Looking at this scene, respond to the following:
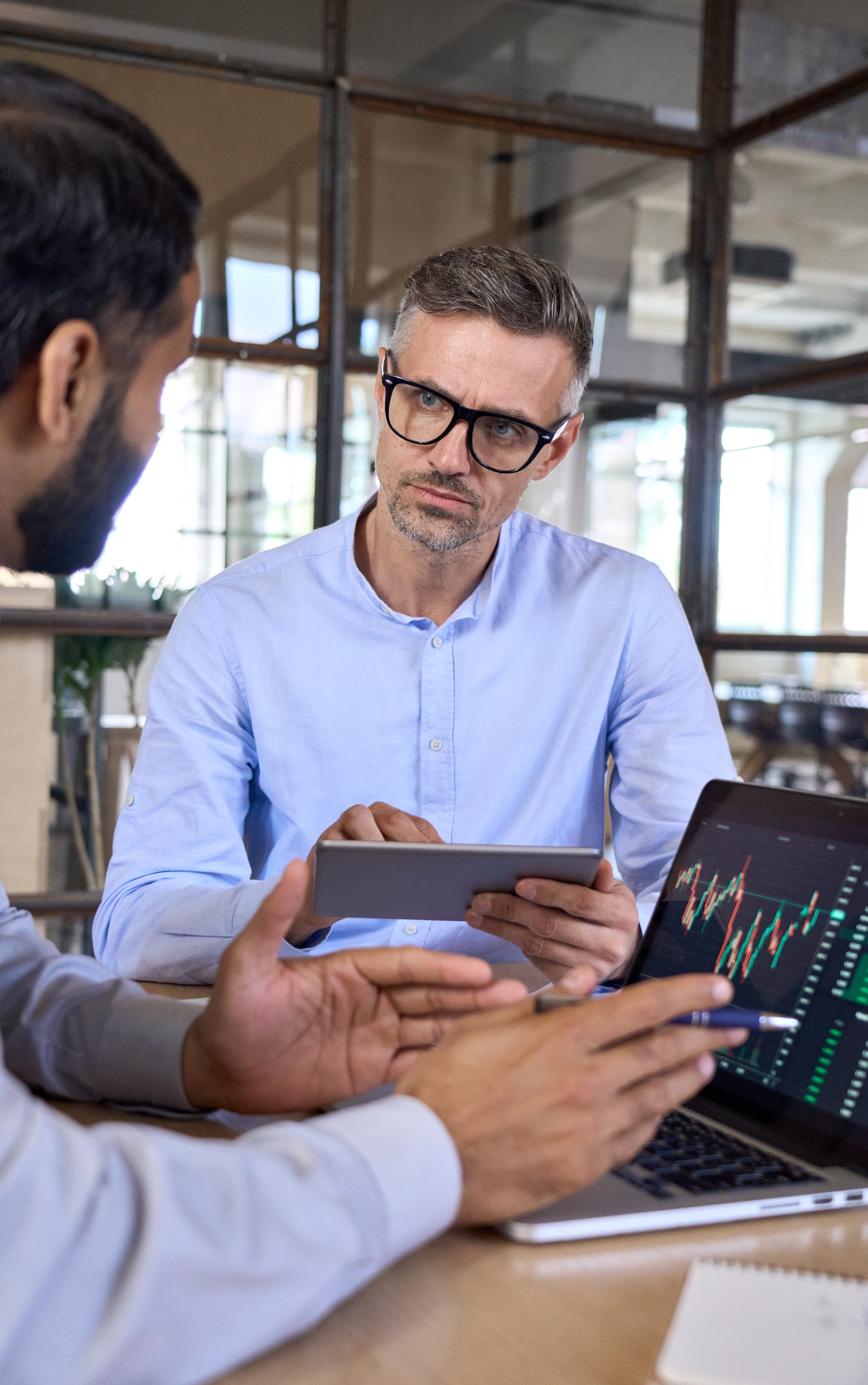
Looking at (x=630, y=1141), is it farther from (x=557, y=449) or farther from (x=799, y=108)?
(x=799, y=108)

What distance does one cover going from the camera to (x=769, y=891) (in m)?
1.10

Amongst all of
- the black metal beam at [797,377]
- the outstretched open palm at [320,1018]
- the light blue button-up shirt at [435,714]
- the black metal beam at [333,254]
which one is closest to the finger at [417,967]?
the outstretched open palm at [320,1018]

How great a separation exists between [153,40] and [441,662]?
2.14 meters

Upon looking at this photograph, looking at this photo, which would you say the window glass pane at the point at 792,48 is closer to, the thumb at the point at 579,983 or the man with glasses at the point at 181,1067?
the man with glasses at the point at 181,1067

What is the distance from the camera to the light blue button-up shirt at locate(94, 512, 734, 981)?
181 centimetres

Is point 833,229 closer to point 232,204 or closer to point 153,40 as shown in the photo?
point 232,204

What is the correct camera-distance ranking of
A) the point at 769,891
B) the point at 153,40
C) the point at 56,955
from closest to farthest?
the point at 769,891 → the point at 56,955 → the point at 153,40

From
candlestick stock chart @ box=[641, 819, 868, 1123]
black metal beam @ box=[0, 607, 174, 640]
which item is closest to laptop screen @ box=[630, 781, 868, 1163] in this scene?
candlestick stock chart @ box=[641, 819, 868, 1123]

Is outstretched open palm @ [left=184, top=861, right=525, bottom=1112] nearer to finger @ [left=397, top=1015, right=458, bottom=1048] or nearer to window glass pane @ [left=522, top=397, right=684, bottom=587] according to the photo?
finger @ [left=397, top=1015, right=458, bottom=1048]

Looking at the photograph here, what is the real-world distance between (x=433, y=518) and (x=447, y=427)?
0.45ft

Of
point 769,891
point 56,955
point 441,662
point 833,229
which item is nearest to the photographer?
point 769,891

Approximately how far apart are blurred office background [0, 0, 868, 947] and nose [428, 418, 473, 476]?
59.0 inches

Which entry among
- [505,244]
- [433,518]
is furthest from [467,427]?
[505,244]

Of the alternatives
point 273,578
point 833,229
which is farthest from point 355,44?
point 273,578
